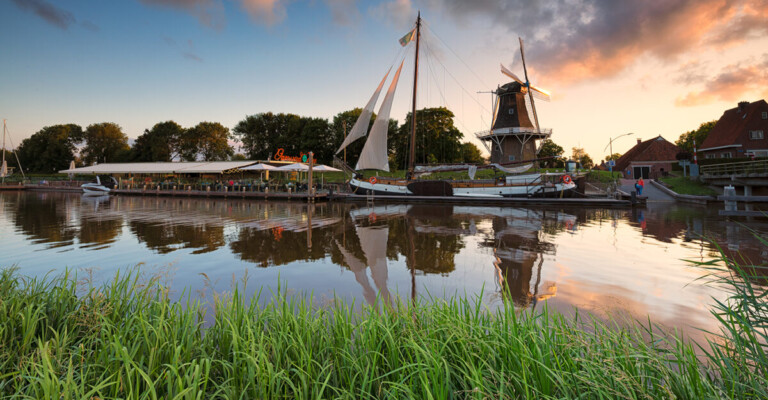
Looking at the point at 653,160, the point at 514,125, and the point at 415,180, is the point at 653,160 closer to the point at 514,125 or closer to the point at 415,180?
the point at 514,125

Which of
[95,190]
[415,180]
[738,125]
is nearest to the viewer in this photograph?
[415,180]

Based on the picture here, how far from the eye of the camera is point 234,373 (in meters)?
2.17

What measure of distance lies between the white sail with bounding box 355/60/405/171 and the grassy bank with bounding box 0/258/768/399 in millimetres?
21803

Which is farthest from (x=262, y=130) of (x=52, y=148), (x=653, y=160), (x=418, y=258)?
(x=418, y=258)

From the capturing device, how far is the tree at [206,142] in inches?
2386

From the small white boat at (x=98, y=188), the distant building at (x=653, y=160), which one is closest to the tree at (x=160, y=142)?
the small white boat at (x=98, y=188)

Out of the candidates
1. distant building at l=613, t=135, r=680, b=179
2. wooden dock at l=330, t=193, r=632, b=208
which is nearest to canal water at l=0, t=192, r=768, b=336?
wooden dock at l=330, t=193, r=632, b=208

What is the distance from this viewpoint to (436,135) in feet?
159

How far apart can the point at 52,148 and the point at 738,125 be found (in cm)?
10582

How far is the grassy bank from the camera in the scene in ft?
6.17

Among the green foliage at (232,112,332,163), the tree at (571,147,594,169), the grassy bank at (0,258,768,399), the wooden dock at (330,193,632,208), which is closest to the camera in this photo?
the grassy bank at (0,258,768,399)

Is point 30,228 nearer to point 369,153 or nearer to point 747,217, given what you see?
point 369,153

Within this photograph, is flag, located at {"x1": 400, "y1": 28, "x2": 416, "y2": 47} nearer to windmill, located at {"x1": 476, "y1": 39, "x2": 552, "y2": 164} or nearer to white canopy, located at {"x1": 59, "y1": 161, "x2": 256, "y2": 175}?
windmill, located at {"x1": 476, "y1": 39, "x2": 552, "y2": 164}

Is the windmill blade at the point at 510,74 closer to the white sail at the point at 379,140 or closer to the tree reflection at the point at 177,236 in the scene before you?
the white sail at the point at 379,140
